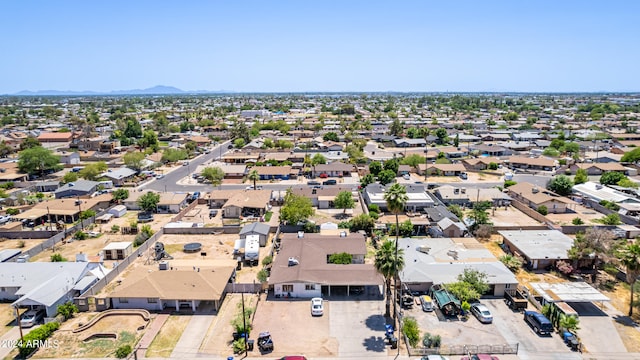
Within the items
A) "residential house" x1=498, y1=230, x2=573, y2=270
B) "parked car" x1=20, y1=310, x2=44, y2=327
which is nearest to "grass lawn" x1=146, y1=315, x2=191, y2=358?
"parked car" x1=20, y1=310, x2=44, y2=327

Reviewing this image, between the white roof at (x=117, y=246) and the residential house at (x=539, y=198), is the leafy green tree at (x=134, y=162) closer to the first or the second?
the white roof at (x=117, y=246)

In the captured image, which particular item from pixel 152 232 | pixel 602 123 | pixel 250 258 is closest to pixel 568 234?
pixel 250 258

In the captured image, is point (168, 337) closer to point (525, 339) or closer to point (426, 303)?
point (426, 303)

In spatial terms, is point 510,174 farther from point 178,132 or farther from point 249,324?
point 178,132

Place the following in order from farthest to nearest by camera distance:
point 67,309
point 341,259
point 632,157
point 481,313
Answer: point 632,157 < point 341,259 < point 67,309 < point 481,313

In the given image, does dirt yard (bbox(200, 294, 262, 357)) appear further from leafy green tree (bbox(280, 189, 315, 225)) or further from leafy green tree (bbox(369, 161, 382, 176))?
leafy green tree (bbox(369, 161, 382, 176))

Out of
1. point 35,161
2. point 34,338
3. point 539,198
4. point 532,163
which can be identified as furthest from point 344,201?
point 35,161

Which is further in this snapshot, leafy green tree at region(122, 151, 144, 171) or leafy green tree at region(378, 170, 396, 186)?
leafy green tree at region(122, 151, 144, 171)
